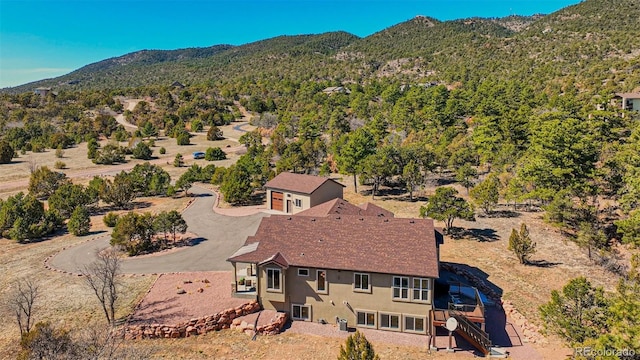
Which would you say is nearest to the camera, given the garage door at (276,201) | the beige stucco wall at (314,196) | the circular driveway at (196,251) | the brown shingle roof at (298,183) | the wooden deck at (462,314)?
the wooden deck at (462,314)

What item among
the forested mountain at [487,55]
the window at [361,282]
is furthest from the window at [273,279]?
the forested mountain at [487,55]

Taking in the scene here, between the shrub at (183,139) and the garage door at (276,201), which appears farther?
the shrub at (183,139)

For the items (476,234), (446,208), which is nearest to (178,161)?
(446,208)

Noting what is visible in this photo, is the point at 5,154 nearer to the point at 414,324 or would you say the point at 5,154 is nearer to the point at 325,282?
the point at 325,282

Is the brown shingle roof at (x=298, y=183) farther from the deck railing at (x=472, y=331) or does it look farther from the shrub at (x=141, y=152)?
the shrub at (x=141, y=152)

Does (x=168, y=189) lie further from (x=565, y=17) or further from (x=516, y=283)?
(x=565, y=17)

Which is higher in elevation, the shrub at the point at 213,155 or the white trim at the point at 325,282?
the shrub at the point at 213,155
